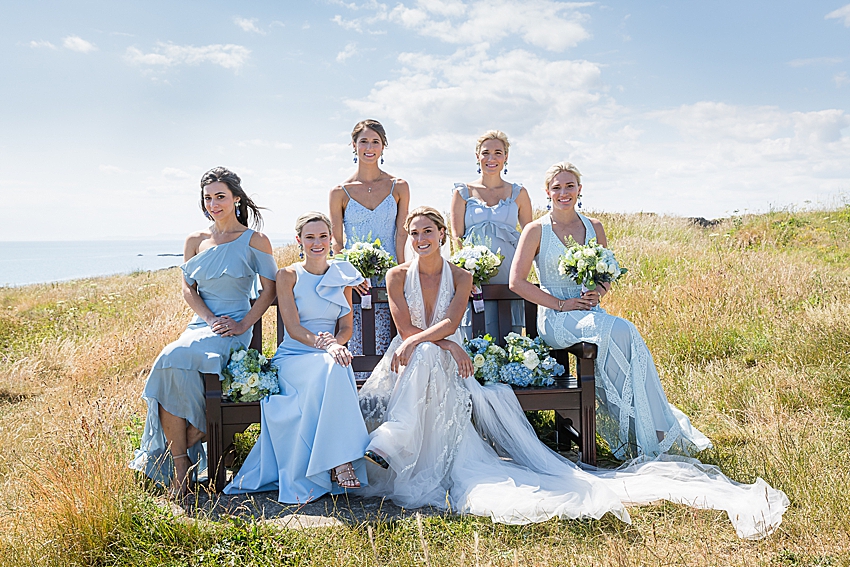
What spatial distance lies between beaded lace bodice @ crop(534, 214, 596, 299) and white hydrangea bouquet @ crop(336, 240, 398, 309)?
1.20m

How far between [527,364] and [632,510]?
1.28 metres

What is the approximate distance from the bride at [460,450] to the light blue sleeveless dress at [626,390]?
25 centimetres

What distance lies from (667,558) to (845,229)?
16.1m

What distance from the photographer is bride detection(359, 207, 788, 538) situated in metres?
3.73

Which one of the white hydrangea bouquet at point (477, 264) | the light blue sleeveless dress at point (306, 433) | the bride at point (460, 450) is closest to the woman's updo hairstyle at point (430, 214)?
the bride at point (460, 450)

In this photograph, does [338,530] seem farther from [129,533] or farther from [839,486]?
[839,486]

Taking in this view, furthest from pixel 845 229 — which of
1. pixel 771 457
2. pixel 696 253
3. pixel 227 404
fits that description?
pixel 227 404

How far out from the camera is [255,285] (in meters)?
5.06

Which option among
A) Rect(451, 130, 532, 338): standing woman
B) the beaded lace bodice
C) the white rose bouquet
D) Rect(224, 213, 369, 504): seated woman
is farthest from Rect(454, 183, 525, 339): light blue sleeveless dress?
Rect(224, 213, 369, 504): seated woman

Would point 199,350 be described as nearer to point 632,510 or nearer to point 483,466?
point 483,466

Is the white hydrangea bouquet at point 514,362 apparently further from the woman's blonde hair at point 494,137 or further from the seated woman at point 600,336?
the woman's blonde hair at point 494,137

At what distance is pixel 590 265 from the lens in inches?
189

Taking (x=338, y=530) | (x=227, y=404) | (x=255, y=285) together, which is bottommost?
(x=338, y=530)

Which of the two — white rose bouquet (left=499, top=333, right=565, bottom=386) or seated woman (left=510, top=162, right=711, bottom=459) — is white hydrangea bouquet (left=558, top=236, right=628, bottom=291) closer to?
seated woman (left=510, top=162, right=711, bottom=459)
